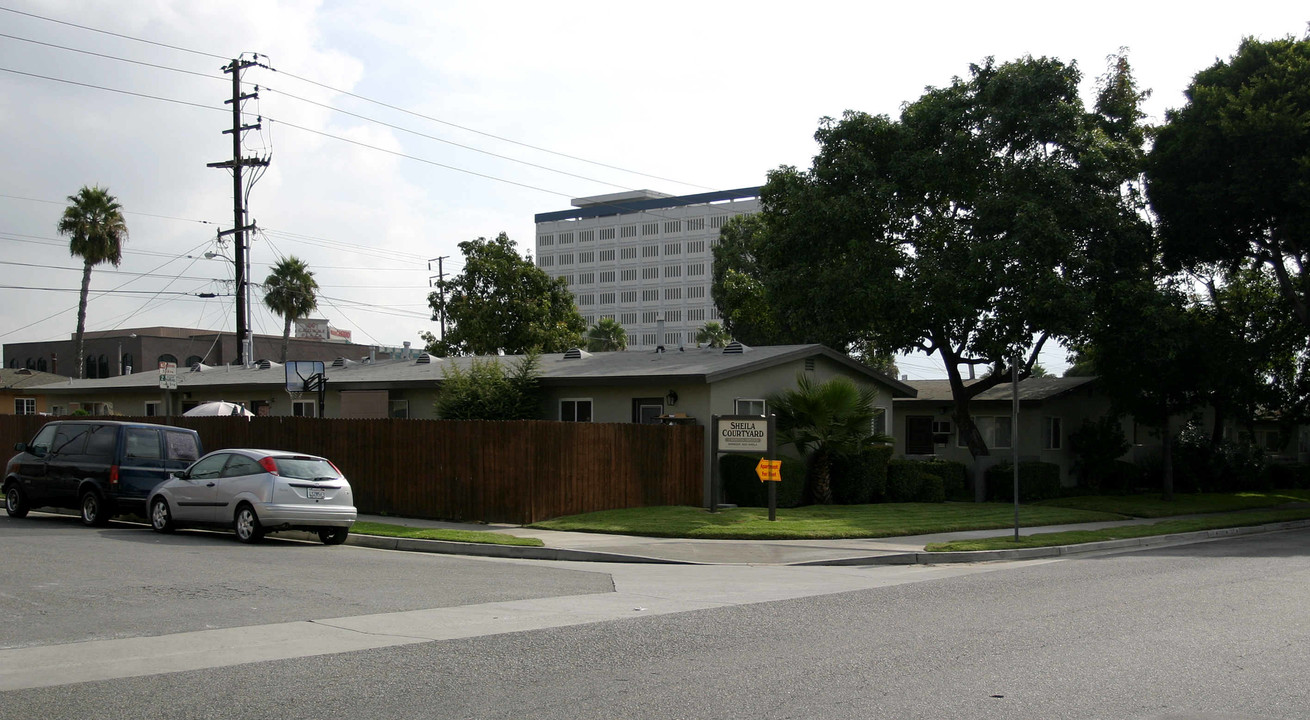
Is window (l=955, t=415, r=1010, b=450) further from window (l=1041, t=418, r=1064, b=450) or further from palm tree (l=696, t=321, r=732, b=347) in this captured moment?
palm tree (l=696, t=321, r=732, b=347)

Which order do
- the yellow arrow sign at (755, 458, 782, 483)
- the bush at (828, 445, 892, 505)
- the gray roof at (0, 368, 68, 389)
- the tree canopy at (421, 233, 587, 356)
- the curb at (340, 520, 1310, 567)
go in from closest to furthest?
the curb at (340, 520, 1310, 567) → the yellow arrow sign at (755, 458, 782, 483) → the bush at (828, 445, 892, 505) → the tree canopy at (421, 233, 587, 356) → the gray roof at (0, 368, 68, 389)

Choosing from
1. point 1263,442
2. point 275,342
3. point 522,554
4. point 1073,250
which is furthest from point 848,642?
point 275,342

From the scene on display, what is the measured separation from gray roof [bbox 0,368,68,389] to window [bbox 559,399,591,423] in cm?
3935

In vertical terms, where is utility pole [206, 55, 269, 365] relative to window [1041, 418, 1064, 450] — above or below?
above

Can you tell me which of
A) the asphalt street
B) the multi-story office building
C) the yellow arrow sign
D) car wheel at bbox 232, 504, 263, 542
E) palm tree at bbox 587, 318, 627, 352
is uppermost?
the multi-story office building

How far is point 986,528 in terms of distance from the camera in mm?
20875

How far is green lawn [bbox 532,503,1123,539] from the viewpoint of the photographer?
61.7 feet

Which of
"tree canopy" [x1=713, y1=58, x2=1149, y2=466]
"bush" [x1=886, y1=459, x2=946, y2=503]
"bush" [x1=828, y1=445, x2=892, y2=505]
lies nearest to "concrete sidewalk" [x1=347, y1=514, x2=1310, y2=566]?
"bush" [x1=828, y1=445, x2=892, y2=505]

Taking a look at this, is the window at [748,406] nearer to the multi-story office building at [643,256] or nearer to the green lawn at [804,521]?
the green lawn at [804,521]

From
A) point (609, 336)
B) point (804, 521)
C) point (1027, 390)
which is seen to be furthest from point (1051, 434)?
point (609, 336)

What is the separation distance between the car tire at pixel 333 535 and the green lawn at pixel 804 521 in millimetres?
3636

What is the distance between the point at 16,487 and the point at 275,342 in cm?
5198

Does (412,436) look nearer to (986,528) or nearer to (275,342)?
(986,528)

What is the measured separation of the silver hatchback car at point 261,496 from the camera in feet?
54.8
